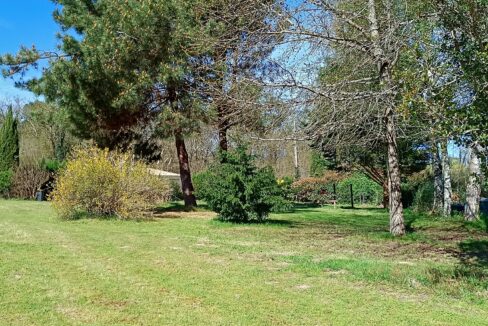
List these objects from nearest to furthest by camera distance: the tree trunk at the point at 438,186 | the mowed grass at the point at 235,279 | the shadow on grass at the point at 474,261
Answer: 1. the mowed grass at the point at 235,279
2. the shadow on grass at the point at 474,261
3. the tree trunk at the point at 438,186

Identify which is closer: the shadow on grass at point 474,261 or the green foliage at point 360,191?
the shadow on grass at point 474,261

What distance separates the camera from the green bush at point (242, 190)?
13.1 meters

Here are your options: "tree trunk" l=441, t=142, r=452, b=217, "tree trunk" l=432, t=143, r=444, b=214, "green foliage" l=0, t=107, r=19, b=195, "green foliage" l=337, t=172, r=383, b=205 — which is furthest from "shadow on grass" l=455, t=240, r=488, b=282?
"green foliage" l=0, t=107, r=19, b=195

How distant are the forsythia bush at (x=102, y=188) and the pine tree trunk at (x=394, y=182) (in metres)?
6.62

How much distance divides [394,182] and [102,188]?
760 centimetres

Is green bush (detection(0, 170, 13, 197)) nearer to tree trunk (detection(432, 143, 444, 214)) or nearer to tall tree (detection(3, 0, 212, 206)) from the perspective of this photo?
tall tree (detection(3, 0, 212, 206))

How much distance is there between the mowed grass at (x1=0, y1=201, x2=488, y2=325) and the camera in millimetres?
4328

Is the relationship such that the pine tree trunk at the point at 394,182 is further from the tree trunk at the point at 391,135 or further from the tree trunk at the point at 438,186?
the tree trunk at the point at 438,186

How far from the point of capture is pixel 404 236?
10633mm

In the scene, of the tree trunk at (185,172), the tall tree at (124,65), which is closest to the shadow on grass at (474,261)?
the tall tree at (124,65)

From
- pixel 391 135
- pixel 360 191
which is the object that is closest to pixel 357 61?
pixel 391 135

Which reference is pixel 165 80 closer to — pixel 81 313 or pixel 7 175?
pixel 81 313

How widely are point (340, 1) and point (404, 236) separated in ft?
17.5

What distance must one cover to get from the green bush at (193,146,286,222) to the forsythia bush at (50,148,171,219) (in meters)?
1.93
